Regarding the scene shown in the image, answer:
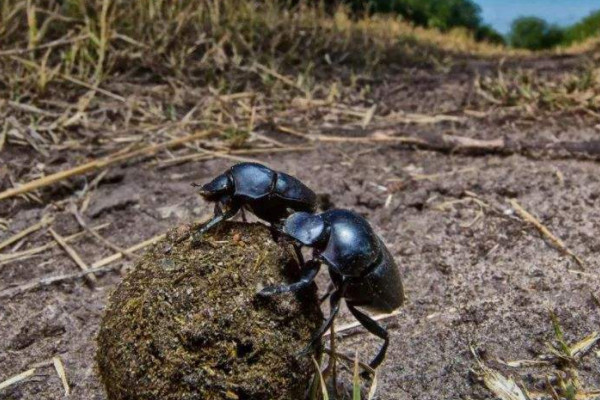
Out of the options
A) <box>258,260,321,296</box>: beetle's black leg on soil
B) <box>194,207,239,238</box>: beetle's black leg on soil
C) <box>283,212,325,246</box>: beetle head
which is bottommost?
<box>258,260,321,296</box>: beetle's black leg on soil

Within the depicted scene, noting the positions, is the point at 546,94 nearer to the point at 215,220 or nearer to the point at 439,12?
the point at 215,220

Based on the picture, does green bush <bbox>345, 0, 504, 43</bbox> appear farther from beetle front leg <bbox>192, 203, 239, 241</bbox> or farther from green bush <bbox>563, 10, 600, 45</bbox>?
beetle front leg <bbox>192, 203, 239, 241</bbox>

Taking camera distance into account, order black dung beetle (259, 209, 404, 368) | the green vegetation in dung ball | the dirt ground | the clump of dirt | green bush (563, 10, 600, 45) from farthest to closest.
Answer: the green vegetation in dung ball, green bush (563, 10, 600, 45), the dirt ground, black dung beetle (259, 209, 404, 368), the clump of dirt

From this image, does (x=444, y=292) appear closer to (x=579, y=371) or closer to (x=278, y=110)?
(x=579, y=371)

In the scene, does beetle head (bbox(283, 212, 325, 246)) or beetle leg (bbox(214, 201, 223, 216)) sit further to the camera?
beetle leg (bbox(214, 201, 223, 216))

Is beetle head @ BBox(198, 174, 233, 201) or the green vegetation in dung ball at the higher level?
beetle head @ BBox(198, 174, 233, 201)

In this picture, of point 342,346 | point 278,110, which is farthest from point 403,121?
point 342,346

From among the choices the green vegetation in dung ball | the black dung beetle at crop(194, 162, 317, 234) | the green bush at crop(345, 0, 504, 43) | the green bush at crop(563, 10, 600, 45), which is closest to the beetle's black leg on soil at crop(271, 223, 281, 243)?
the black dung beetle at crop(194, 162, 317, 234)
